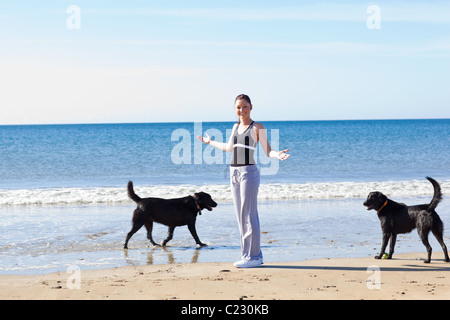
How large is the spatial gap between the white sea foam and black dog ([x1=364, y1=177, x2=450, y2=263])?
702 cm

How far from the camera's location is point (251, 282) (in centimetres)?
587

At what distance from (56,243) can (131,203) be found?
5067mm

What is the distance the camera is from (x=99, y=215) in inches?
472

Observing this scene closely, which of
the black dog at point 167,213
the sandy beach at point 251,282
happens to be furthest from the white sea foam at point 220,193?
the sandy beach at point 251,282

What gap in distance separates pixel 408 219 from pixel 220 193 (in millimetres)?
8830

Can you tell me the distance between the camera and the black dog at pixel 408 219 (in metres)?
7.03

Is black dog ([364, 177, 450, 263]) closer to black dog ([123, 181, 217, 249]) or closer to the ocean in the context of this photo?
the ocean

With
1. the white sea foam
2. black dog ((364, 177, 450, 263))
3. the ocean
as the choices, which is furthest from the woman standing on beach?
the white sea foam

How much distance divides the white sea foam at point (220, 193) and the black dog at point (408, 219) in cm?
702

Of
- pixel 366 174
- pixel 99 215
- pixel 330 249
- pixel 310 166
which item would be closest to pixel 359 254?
pixel 330 249

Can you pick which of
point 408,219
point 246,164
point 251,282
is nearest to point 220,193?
point 408,219

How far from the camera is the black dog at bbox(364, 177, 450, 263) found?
7031mm

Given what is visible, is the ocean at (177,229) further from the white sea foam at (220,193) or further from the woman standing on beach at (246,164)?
the woman standing on beach at (246,164)
